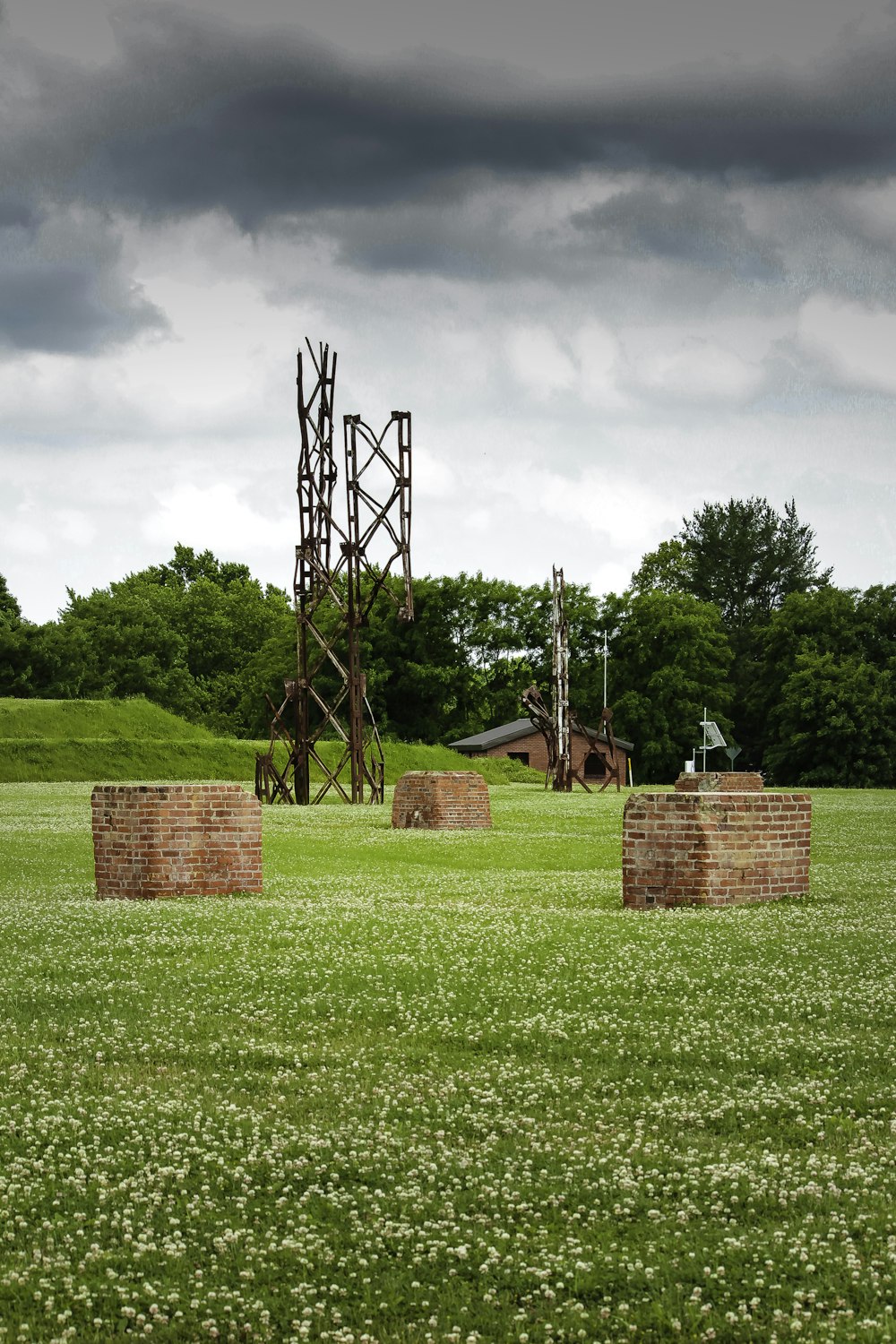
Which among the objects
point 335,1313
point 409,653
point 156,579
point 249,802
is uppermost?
point 156,579

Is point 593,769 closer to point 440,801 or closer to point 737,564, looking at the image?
point 737,564

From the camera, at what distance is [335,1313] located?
4.16m

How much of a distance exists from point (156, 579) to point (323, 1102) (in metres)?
121

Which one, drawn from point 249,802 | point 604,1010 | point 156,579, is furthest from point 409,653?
point 604,1010

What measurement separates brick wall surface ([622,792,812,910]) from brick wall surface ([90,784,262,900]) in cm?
431

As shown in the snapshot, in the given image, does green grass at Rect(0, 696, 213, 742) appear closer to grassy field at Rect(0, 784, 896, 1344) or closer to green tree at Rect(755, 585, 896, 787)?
green tree at Rect(755, 585, 896, 787)

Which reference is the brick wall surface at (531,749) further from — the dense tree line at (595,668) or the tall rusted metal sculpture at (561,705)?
the tall rusted metal sculpture at (561,705)

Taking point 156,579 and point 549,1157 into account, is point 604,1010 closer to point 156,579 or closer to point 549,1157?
point 549,1157

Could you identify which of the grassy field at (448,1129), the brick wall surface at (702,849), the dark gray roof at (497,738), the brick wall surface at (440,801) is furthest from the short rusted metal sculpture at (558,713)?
the grassy field at (448,1129)

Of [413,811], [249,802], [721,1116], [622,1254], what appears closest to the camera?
[622,1254]

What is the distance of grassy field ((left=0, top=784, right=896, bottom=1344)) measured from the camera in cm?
428

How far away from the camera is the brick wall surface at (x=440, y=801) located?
2559 centimetres

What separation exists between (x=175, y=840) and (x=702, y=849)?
5646mm

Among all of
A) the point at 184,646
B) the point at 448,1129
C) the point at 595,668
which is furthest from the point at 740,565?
the point at 448,1129
